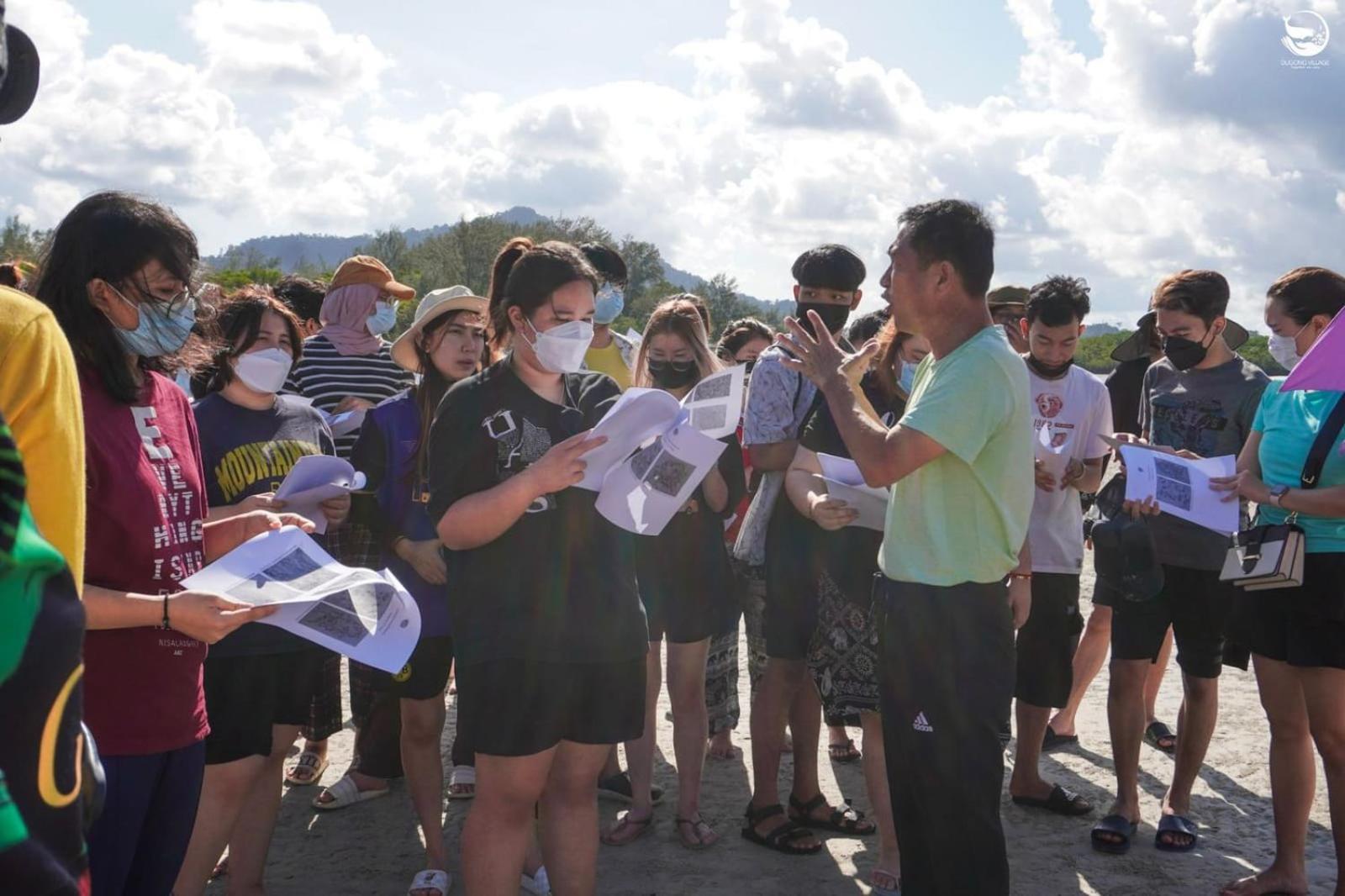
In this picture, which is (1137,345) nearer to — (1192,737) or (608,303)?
(1192,737)

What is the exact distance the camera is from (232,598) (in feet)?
7.47

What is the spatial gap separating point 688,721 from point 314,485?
2.06 meters

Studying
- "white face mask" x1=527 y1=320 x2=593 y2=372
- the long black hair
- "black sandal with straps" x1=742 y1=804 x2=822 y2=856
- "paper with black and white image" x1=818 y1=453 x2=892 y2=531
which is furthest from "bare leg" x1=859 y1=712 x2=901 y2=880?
the long black hair

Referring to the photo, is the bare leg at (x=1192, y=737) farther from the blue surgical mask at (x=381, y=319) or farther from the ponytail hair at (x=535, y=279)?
the blue surgical mask at (x=381, y=319)

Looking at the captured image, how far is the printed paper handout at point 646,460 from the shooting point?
2.89m

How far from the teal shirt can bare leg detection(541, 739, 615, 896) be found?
2.66 m

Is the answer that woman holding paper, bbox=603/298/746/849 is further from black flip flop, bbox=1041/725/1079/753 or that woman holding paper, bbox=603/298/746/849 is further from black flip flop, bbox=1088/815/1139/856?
black flip flop, bbox=1041/725/1079/753

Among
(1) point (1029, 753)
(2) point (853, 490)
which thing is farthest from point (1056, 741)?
(2) point (853, 490)

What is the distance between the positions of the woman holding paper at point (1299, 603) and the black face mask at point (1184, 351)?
463 millimetres

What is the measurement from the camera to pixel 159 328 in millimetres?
2479

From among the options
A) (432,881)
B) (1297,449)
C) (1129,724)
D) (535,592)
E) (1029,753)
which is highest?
(1297,449)

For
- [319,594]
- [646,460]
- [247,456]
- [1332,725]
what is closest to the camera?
[319,594]

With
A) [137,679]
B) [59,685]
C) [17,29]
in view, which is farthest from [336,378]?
[59,685]

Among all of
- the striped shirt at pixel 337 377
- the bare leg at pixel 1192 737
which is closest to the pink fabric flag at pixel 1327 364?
the bare leg at pixel 1192 737
